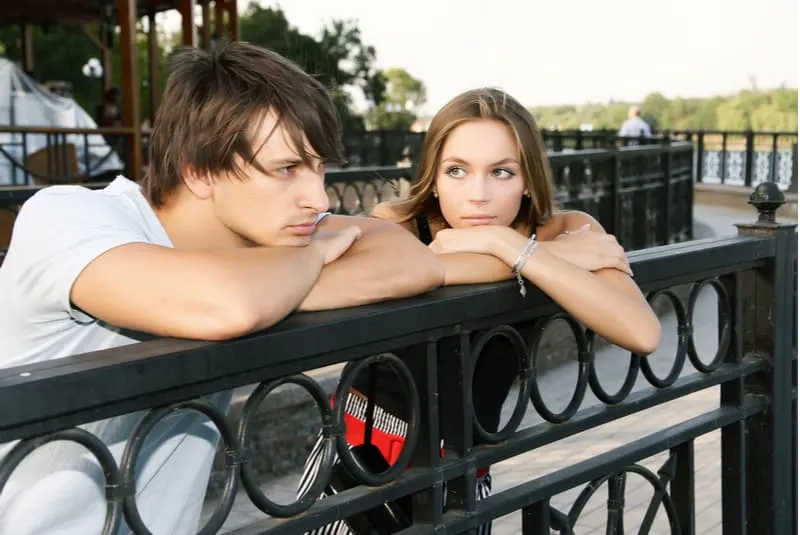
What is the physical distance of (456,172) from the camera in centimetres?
282

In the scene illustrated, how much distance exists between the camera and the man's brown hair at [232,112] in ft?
6.03

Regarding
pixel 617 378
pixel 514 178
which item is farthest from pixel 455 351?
pixel 617 378

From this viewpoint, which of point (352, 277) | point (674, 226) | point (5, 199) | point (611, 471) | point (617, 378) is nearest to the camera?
point (352, 277)

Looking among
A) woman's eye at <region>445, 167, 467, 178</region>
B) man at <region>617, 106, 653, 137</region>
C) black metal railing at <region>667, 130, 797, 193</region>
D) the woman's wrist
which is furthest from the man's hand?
black metal railing at <region>667, 130, 797, 193</region>

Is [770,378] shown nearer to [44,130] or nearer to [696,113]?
[44,130]

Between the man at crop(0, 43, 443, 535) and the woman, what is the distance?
270mm

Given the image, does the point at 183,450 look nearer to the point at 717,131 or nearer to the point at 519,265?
the point at 519,265

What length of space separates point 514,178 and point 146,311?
1419 millimetres

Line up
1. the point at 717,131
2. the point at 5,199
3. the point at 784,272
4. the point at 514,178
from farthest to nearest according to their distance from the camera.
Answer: the point at 717,131, the point at 5,199, the point at 784,272, the point at 514,178

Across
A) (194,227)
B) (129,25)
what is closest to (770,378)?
(194,227)

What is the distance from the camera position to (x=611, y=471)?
2369 mm

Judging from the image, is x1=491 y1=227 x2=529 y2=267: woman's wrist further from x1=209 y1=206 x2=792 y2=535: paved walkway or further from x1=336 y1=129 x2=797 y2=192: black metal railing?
x1=336 y1=129 x2=797 y2=192: black metal railing

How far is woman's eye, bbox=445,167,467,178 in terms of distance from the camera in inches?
111

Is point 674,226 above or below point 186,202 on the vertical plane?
below
